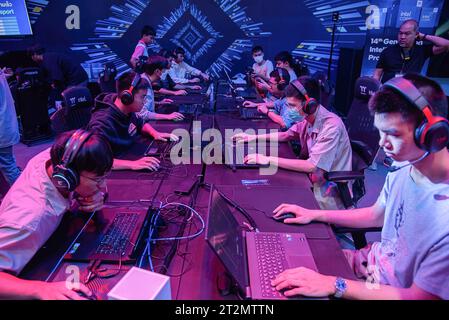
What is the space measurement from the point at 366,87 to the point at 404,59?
6.73ft

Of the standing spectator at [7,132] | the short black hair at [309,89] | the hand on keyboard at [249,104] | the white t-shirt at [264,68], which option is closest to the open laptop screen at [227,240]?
the short black hair at [309,89]

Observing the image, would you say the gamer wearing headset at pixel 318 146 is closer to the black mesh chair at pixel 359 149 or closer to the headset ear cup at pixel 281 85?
the black mesh chair at pixel 359 149

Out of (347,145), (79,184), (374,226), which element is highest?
(79,184)

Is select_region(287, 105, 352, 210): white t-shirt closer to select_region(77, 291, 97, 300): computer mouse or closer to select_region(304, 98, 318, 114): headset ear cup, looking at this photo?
select_region(304, 98, 318, 114): headset ear cup

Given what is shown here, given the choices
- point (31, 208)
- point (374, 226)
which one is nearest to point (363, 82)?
point (374, 226)

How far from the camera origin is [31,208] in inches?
41.2

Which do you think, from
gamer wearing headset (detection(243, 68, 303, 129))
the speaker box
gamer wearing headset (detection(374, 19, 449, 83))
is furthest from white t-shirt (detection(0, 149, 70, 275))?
the speaker box

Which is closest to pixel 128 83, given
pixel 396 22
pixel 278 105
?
pixel 278 105

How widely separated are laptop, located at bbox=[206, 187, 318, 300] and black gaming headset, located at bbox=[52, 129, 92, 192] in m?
0.45

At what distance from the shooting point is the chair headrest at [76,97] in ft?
7.39
